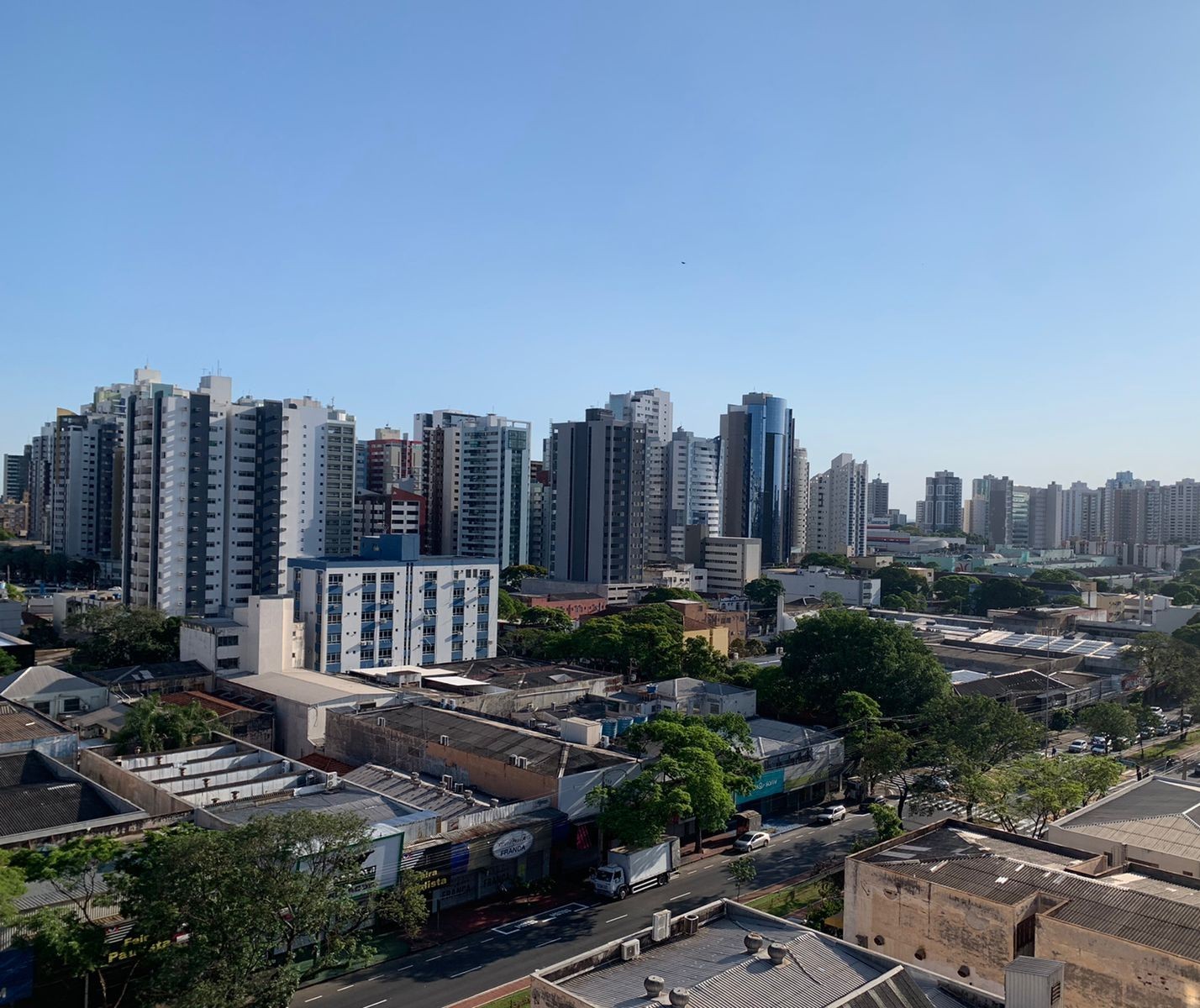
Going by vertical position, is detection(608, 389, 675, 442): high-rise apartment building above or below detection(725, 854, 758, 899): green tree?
above

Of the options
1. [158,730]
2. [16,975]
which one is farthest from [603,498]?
[16,975]

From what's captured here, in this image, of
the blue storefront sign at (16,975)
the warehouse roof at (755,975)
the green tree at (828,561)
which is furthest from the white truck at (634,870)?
the green tree at (828,561)

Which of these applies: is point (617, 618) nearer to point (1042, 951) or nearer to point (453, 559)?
point (453, 559)

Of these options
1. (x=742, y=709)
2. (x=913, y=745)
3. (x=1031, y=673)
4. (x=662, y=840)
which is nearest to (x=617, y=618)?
(x=742, y=709)

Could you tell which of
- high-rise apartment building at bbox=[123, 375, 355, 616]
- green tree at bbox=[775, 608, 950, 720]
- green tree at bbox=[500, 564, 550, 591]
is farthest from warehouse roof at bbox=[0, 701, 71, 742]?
green tree at bbox=[500, 564, 550, 591]

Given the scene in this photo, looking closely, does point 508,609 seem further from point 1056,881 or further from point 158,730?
point 1056,881

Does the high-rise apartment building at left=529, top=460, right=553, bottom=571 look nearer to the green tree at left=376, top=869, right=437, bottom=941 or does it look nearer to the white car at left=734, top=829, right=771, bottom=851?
the white car at left=734, top=829, right=771, bottom=851

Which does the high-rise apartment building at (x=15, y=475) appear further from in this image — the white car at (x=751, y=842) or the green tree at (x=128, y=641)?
the white car at (x=751, y=842)
